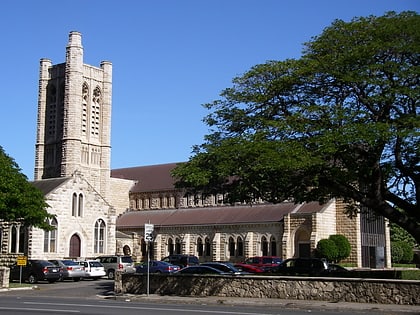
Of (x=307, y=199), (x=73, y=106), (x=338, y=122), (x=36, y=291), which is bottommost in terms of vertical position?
(x=36, y=291)

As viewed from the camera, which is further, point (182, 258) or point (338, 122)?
point (182, 258)

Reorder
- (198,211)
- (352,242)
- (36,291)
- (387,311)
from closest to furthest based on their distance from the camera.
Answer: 1. (387,311)
2. (36,291)
3. (352,242)
4. (198,211)

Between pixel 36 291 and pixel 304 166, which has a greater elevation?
pixel 304 166

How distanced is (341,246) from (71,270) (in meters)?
26.7

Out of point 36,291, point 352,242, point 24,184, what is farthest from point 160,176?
point 36,291

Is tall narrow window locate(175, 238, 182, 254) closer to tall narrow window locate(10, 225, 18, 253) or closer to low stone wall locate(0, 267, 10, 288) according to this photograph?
tall narrow window locate(10, 225, 18, 253)

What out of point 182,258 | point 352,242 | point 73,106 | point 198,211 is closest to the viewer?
point 182,258

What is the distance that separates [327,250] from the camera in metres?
56.7

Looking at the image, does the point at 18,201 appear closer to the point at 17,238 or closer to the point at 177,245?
the point at 17,238

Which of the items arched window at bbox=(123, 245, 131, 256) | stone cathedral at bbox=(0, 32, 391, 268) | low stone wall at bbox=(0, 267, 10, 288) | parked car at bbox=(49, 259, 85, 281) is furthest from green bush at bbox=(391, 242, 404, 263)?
low stone wall at bbox=(0, 267, 10, 288)

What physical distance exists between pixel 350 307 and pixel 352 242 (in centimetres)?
3895

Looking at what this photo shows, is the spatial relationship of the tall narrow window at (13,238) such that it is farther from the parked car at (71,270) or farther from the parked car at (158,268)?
the parked car at (158,268)

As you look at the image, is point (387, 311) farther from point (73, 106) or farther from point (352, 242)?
point (73, 106)

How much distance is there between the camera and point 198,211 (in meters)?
73.4
